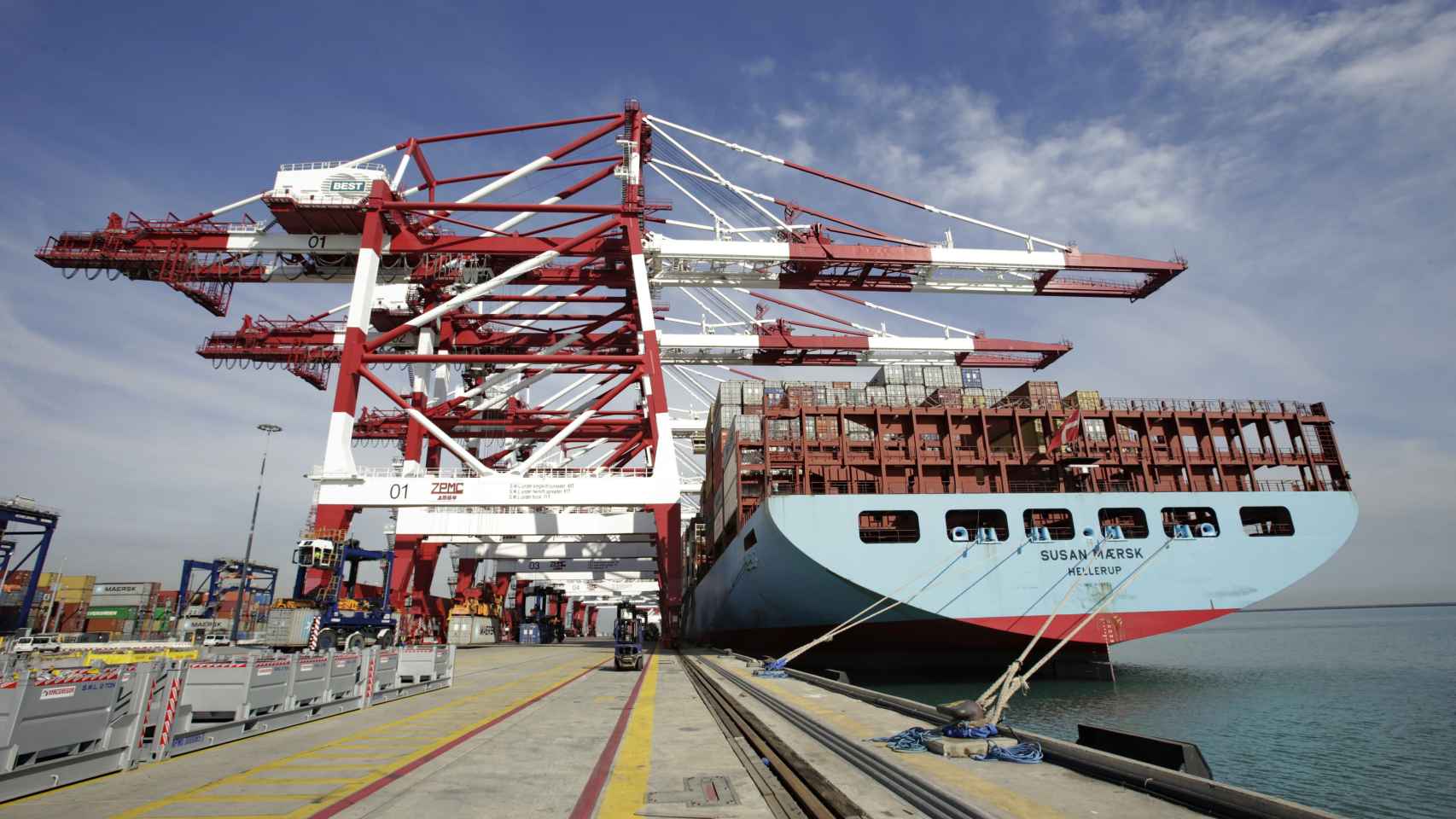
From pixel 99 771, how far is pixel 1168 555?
69.6 ft

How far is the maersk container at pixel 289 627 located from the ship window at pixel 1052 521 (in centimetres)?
2039

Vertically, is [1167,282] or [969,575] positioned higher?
[1167,282]

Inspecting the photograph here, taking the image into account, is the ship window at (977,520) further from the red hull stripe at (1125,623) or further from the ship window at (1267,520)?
the ship window at (1267,520)

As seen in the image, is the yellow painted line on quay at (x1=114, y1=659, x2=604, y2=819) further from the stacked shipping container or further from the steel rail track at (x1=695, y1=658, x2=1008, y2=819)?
the stacked shipping container

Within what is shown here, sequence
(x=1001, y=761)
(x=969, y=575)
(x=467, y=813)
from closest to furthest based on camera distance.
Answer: (x=467, y=813) → (x=1001, y=761) → (x=969, y=575)

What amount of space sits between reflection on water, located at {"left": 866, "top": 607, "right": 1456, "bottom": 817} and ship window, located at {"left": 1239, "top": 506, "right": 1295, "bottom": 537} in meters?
4.21

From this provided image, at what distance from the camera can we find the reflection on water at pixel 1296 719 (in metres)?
9.33

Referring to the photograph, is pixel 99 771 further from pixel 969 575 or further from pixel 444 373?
pixel 444 373

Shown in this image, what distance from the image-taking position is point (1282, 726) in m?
13.2

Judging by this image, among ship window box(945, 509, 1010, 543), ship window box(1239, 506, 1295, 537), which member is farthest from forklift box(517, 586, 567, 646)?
ship window box(1239, 506, 1295, 537)

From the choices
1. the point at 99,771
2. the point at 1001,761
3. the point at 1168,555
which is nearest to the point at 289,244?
the point at 99,771

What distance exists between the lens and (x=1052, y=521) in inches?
797

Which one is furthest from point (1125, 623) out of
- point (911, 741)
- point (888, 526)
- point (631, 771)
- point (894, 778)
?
point (631, 771)

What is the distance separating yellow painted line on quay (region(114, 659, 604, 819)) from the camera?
5.46 meters
